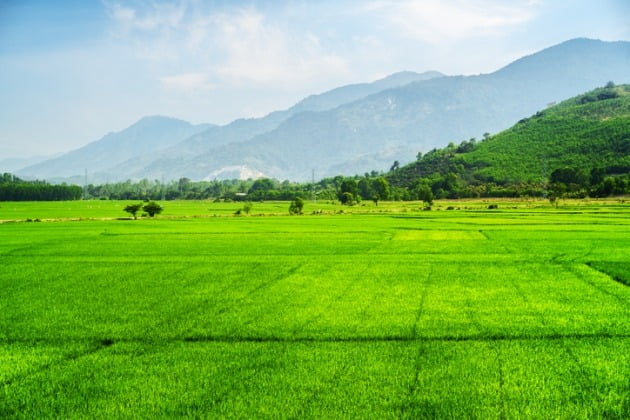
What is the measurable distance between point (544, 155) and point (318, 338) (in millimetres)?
163016

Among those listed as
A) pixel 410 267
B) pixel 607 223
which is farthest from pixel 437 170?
pixel 410 267

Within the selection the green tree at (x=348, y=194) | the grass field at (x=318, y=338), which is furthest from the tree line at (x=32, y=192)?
the grass field at (x=318, y=338)

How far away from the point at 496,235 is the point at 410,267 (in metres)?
18.4

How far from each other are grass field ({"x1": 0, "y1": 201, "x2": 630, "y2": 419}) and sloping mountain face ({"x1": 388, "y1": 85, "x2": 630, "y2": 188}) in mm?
116883

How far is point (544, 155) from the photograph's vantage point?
157500 millimetres

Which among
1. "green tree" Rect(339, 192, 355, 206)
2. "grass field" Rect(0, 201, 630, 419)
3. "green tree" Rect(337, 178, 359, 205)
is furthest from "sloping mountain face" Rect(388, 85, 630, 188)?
"grass field" Rect(0, 201, 630, 419)

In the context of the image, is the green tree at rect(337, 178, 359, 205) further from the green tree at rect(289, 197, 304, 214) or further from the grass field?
the grass field

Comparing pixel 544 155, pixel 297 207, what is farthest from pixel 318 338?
pixel 544 155

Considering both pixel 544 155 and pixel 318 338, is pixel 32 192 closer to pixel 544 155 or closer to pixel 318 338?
pixel 544 155

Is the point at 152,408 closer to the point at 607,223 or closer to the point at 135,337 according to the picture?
the point at 135,337

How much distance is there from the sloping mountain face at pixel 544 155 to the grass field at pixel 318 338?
117 metres

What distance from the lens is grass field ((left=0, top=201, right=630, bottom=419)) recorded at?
8695 mm

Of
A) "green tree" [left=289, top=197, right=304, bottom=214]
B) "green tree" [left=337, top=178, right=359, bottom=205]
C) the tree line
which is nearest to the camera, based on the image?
"green tree" [left=289, top=197, right=304, bottom=214]

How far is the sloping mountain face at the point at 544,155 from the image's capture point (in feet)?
453
